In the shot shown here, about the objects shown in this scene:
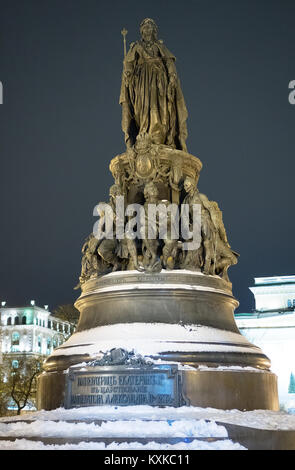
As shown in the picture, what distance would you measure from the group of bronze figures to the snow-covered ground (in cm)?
327

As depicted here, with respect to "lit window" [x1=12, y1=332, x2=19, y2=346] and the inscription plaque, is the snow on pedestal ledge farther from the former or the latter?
"lit window" [x1=12, y1=332, x2=19, y2=346]

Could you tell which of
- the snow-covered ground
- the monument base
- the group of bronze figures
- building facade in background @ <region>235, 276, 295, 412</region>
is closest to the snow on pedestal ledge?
the monument base

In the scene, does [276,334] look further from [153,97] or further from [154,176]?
[154,176]

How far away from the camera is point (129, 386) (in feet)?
36.9

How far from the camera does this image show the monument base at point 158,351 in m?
11.3

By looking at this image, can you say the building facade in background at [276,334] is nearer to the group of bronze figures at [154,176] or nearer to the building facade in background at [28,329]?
the group of bronze figures at [154,176]

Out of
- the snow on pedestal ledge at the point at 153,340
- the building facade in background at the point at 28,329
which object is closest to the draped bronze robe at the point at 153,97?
the snow on pedestal ledge at the point at 153,340

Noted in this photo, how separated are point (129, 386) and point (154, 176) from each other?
5033 mm

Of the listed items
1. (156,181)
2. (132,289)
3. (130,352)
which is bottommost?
(130,352)

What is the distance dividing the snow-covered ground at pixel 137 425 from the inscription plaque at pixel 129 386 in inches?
9.7
